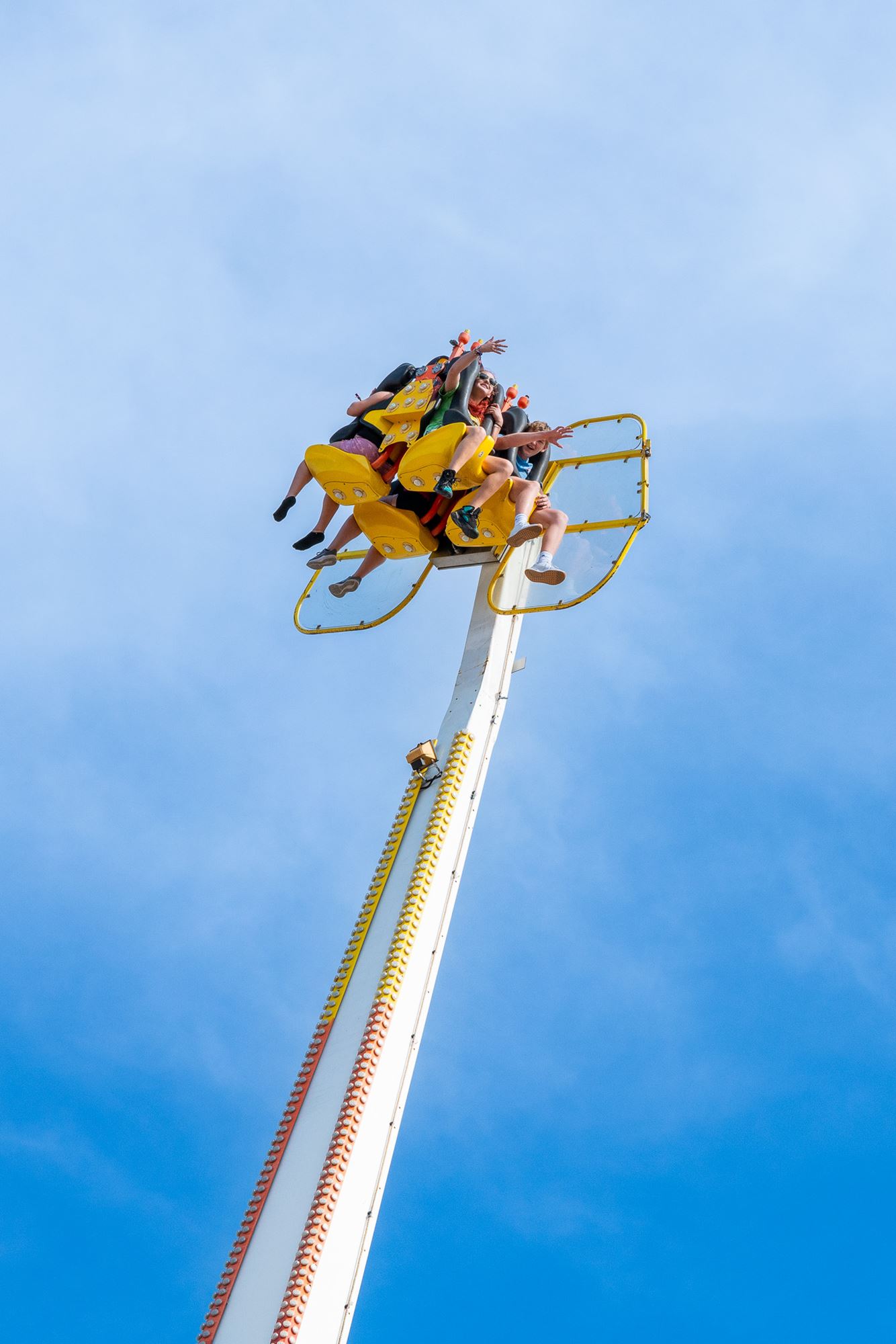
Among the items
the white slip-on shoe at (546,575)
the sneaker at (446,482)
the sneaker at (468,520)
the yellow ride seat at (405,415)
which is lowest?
the white slip-on shoe at (546,575)

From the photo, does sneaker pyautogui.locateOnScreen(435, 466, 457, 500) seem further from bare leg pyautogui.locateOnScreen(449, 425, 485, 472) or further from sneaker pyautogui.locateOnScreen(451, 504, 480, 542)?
sneaker pyautogui.locateOnScreen(451, 504, 480, 542)

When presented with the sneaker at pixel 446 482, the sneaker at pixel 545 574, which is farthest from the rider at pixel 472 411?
the sneaker at pixel 545 574

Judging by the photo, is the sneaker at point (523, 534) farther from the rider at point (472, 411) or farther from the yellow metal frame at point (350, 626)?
the yellow metal frame at point (350, 626)

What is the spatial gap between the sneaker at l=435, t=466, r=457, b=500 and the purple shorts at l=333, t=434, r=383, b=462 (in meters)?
1.23

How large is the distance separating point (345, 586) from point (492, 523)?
2963mm

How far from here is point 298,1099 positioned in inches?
688

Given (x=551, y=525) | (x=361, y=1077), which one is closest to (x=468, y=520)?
(x=551, y=525)

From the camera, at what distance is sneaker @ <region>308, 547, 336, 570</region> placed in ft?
70.4

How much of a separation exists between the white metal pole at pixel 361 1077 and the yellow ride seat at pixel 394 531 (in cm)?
180

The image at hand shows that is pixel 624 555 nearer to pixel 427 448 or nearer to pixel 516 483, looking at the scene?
pixel 516 483

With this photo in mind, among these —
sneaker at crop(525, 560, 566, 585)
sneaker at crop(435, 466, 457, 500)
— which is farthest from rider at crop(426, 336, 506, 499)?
sneaker at crop(525, 560, 566, 585)

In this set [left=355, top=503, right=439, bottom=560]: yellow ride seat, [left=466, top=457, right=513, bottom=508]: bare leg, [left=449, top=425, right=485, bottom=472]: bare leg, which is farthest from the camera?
[left=355, top=503, right=439, bottom=560]: yellow ride seat

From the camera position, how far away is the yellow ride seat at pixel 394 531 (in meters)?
21.7

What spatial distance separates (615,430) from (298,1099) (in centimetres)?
1080
